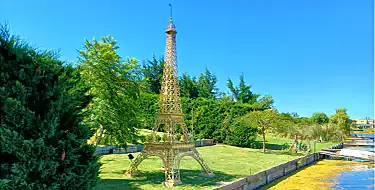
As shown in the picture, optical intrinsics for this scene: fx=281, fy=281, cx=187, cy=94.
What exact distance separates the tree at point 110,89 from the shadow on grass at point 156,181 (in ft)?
4.91

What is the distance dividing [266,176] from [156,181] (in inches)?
210

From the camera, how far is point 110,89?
35.4ft

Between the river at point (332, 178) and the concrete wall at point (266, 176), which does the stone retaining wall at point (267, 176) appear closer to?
the concrete wall at point (266, 176)

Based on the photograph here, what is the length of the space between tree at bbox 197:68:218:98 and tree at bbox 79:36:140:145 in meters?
30.7

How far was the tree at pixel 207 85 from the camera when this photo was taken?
140 ft

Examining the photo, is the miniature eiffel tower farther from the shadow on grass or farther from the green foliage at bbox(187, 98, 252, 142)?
the green foliage at bbox(187, 98, 252, 142)

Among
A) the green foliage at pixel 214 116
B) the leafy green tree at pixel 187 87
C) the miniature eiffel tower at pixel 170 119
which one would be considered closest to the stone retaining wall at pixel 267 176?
the miniature eiffel tower at pixel 170 119

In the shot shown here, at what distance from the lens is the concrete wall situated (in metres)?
10.3

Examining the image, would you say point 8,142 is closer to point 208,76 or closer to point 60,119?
point 60,119

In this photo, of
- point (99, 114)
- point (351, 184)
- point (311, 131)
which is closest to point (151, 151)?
point (99, 114)

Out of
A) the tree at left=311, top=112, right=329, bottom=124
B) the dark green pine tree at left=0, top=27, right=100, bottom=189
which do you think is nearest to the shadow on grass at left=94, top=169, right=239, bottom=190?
the dark green pine tree at left=0, top=27, right=100, bottom=189

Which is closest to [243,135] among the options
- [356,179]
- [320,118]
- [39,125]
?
[356,179]

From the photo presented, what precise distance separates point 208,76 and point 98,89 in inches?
1380

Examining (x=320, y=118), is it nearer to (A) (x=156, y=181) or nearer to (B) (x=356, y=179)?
(B) (x=356, y=179)
